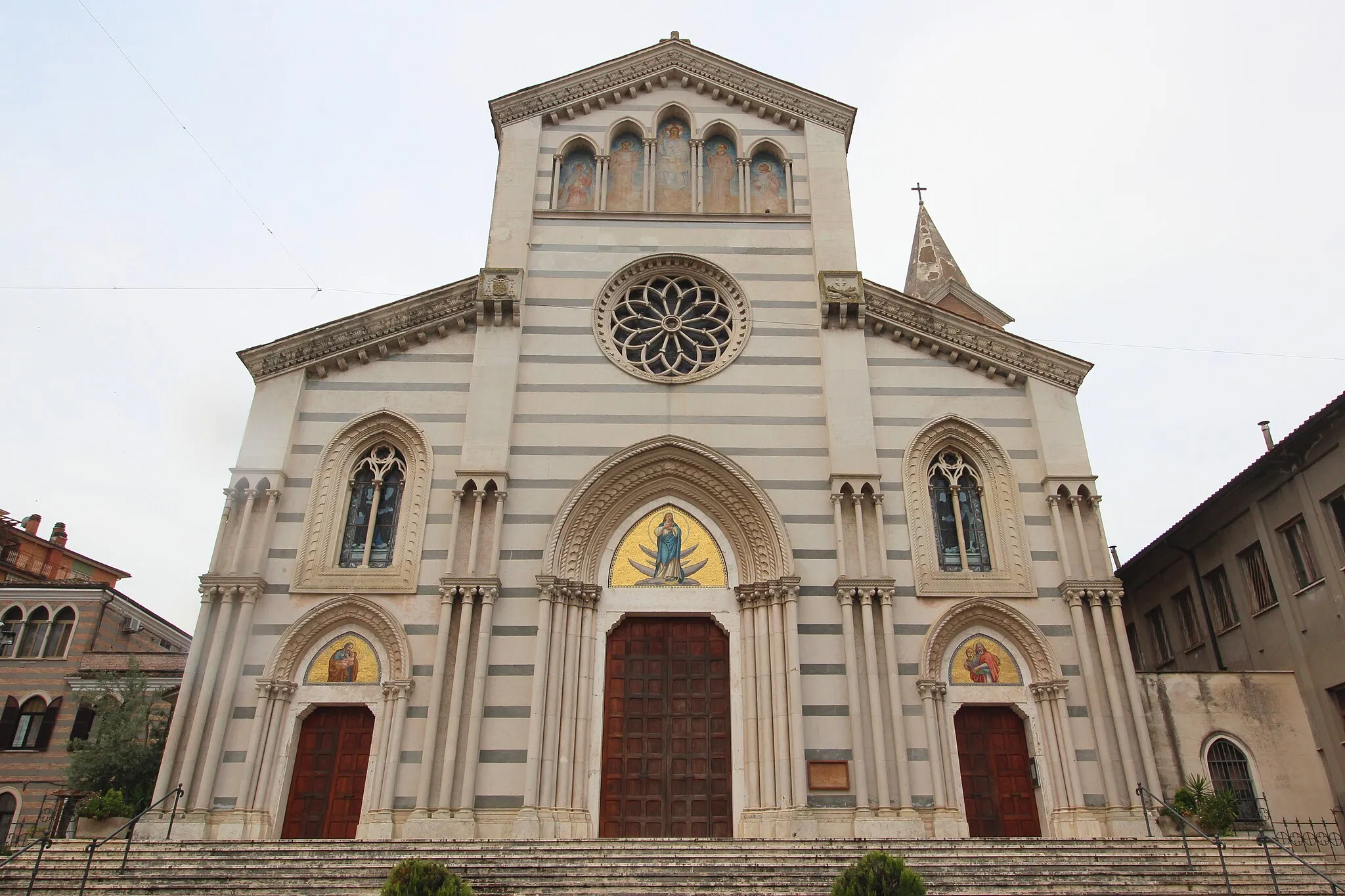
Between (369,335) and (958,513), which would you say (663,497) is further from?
(369,335)

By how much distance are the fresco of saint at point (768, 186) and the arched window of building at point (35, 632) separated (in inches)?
1040

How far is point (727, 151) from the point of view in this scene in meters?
23.4

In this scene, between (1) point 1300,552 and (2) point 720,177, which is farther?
(2) point 720,177

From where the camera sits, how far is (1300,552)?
19766mm

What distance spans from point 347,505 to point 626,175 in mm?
9974

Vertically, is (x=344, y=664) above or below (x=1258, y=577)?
below

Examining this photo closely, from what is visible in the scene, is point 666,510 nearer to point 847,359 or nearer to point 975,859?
point 847,359

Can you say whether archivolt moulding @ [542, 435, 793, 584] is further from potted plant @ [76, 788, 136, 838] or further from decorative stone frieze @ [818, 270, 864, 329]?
potted plant @ [76, 788, 136, 838]

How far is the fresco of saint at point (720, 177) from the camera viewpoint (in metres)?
22.7

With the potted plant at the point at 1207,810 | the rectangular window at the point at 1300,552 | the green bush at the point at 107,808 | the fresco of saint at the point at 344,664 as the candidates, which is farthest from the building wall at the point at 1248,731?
the green bush at the point at 107,808

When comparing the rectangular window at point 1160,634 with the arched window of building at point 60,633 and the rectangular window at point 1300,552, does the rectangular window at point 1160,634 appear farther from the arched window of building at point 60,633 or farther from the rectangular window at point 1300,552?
the arched window of building at point 60,633

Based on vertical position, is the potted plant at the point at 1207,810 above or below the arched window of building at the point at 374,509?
below

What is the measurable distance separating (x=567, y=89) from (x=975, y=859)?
60.6ft

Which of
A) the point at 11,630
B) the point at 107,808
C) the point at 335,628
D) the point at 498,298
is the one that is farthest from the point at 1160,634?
the point at 11,630
